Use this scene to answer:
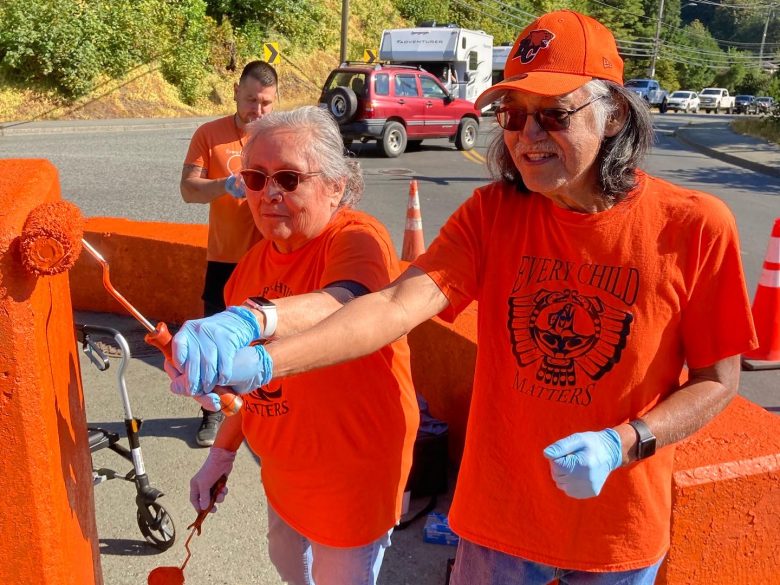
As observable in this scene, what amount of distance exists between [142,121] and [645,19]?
66211 mm

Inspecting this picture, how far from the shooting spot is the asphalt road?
323cm

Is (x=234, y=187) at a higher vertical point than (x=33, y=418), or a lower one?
higher

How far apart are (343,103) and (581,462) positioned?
14863mm

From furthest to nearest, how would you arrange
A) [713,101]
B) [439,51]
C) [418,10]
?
1. [713,101]
2. [418,10]
3. [439,51]

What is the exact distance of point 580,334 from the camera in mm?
1650

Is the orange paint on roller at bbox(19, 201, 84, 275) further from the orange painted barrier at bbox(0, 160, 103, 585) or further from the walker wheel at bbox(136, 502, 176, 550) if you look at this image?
the walker wheel at bbox(136, 502, 176, 550)

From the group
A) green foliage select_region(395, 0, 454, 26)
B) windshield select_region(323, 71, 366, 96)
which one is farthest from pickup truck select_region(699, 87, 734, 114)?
windshield select_region(323, 71, 366, 96)

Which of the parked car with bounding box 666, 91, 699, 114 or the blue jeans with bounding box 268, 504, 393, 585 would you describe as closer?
the blue jeans with bounding box 268, 504, 393, 585

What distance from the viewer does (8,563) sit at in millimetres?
1595

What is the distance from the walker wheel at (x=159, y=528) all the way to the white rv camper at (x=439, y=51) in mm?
23610

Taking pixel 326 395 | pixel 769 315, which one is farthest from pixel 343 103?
pixel 326 395

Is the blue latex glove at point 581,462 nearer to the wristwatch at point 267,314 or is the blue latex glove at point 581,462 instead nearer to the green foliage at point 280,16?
the wristwatch at point 267,314

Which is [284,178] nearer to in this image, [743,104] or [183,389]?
[183,389]

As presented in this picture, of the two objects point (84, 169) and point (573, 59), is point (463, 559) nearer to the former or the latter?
point (573, 59)
